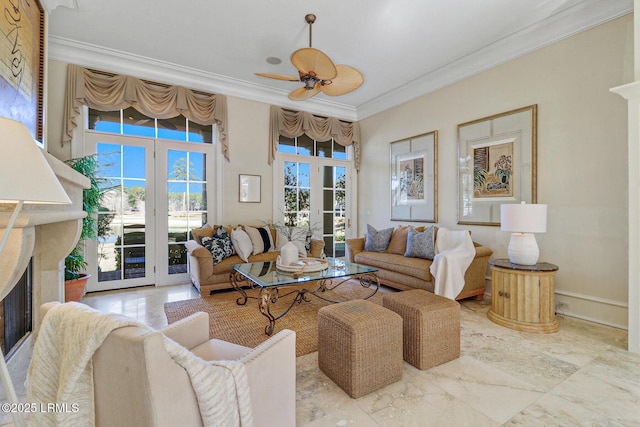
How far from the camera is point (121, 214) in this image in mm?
4020

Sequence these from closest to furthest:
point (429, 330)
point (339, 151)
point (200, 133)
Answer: point (429, 330), point (200, 133), point (339, 151)

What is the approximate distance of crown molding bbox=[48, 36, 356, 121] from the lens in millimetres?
3561

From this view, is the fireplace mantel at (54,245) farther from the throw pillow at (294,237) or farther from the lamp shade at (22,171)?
the throw pillow at (294,237)

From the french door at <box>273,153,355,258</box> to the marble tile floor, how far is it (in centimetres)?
332

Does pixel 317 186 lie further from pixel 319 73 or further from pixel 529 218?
pixel 529 218

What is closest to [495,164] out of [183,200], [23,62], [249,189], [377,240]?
[377,240]

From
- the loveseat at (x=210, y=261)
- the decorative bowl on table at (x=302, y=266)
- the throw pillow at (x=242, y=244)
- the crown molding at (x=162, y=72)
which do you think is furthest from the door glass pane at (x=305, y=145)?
the decorative bowl on table at (x=302, y=266)

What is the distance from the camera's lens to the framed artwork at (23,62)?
1764 mm

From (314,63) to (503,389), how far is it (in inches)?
113

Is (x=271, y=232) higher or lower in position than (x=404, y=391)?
higher

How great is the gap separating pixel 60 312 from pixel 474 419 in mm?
1899

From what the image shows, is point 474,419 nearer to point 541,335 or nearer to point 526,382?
point 526,382

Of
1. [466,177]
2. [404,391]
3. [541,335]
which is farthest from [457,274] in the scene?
[404,391]

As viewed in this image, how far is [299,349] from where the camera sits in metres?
2.34
